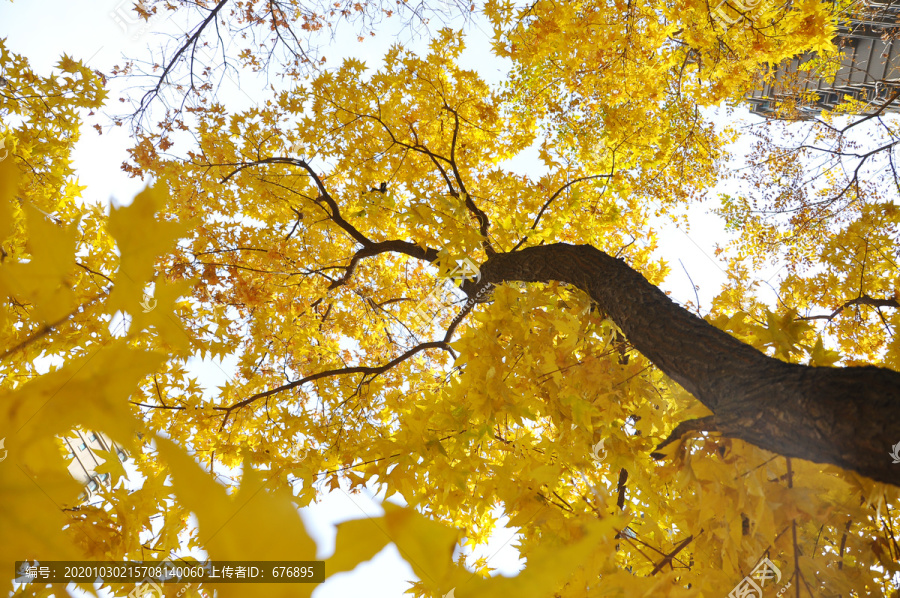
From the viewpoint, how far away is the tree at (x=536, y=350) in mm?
1328

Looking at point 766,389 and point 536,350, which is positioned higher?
point 536,350

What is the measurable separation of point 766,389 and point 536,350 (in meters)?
1.22

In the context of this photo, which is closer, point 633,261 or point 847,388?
point 847,388

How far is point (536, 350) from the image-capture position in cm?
257

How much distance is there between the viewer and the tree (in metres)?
1.33

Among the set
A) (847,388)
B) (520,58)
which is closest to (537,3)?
(520,58)

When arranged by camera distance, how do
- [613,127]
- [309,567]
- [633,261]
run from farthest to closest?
1. [633,261]
2. [613,127]
3. [309,567]

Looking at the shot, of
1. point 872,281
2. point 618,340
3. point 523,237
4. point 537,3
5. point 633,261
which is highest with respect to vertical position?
point 537,3

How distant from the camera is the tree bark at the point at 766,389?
1.18 m

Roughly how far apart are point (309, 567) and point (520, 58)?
594cm

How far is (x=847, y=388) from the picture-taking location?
50.2 inches

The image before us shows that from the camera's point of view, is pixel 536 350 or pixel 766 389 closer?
pixel 766 389

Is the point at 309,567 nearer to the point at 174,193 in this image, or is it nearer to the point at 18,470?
the point at 18,470

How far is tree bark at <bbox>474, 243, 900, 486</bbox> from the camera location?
1.18 m
